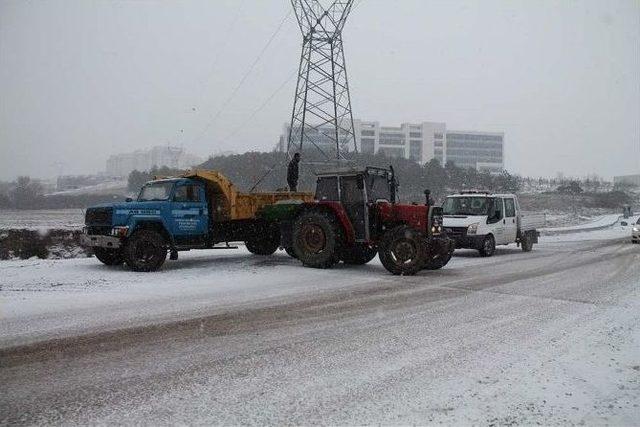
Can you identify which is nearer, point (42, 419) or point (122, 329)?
point (42, 419)

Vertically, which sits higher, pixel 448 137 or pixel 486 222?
pixel 448 137

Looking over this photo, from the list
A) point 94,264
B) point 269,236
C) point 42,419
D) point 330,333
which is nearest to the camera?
point 42,419

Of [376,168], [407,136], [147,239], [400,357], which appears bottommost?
[400,357]

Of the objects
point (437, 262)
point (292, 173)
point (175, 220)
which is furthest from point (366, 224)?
point (175, 220)

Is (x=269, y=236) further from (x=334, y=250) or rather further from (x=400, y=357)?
(x=400, y=357)

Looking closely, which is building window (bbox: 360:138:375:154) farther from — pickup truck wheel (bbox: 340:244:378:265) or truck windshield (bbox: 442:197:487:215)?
pickup truck wheel (bbox: 340:244:378:265)

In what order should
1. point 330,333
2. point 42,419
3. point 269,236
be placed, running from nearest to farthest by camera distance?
point 42,419, point 330,333, point 269,236

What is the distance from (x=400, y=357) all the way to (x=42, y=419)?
3.16 metres

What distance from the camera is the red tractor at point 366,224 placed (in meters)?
11.4

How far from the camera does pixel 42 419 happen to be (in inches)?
144

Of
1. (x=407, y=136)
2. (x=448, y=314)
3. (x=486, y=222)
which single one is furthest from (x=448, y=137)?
(x=448, y=314)

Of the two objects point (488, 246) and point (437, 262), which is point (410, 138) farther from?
point (437, 262)

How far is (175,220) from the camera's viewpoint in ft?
40.4

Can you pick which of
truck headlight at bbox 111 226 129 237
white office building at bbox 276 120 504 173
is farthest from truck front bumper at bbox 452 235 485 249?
white office building at bbox 276 120 504 173
